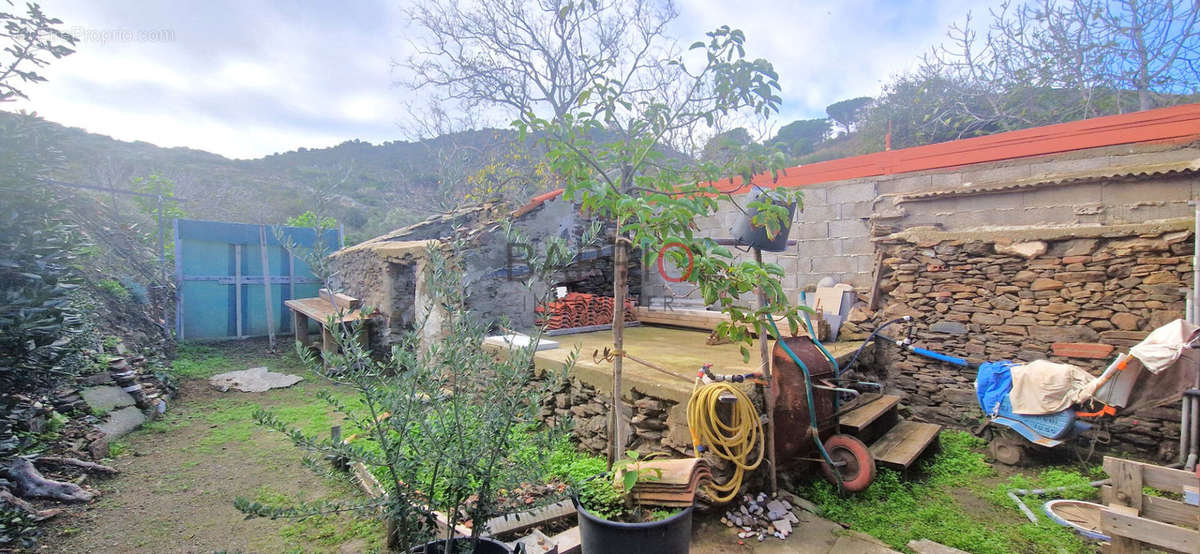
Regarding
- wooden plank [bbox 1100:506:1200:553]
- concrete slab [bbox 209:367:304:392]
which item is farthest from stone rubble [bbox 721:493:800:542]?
concrete slab [bbox 209:367:304:392]

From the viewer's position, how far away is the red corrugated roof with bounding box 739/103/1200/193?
→ 4809 millimetres

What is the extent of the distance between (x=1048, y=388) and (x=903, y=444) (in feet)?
4.26

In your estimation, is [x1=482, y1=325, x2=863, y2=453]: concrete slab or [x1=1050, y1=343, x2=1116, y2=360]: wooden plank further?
[x1=1050, y1=343, x2=1116, y2=360]: wooden plank

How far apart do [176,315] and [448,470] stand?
31.1 ft

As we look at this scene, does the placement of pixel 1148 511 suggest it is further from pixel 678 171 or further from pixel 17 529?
pixel 17 529

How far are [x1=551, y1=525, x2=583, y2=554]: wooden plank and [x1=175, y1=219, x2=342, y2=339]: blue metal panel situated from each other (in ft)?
27.4

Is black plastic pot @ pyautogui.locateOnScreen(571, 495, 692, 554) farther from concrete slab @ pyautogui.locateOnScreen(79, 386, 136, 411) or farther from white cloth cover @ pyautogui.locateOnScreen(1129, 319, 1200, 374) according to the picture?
concrete slab @ pyautogui.locateOnScreen(79, 386, 136, 411)

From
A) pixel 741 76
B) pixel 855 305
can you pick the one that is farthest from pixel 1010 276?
pixel 741 76

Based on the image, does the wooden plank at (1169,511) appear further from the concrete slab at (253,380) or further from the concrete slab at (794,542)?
the concrete slab at (253,380)

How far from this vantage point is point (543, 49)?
12820mm

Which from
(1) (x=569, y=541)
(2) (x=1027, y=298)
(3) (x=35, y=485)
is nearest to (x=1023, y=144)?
(2) (x=1027, y=298)

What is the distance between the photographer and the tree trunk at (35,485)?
141 inches

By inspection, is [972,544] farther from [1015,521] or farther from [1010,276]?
[1010,276]

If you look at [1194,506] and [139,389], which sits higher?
[1194,506]
